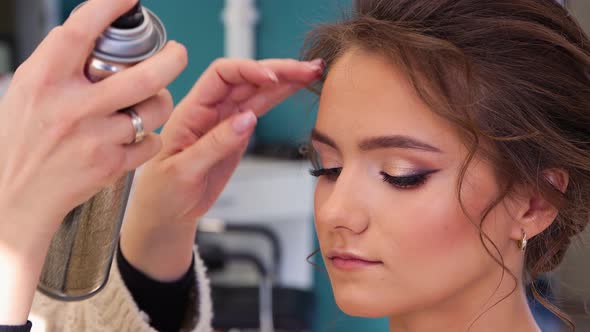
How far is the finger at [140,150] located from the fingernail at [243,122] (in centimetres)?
28

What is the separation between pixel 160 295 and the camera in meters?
1.22

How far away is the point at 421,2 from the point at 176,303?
589mm

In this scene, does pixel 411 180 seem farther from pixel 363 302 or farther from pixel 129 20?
pixel 129 20

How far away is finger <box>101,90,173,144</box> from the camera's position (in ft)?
2.50

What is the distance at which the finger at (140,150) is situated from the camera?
0.80 metres

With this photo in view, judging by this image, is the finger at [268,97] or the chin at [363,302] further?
the finger at [268,97]

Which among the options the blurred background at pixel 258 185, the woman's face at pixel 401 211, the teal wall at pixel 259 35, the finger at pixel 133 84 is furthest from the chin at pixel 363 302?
the teal wall at pixel 259 35

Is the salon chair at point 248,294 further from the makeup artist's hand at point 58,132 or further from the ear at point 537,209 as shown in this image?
the makeup artist's hand at point 58,132

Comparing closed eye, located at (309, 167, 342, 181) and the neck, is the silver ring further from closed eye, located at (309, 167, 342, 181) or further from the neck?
the neck

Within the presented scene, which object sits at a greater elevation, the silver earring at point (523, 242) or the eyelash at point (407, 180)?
the eyelash at point (407, 180)

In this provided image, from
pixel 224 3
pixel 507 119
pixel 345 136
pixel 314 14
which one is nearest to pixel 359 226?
pixel 345 136

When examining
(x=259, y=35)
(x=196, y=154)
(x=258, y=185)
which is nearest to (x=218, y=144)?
(x=196, y=154)

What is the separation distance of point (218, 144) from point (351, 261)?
26cm

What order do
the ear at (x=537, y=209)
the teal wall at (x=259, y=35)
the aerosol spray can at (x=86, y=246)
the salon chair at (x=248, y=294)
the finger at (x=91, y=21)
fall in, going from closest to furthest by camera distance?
1. the finger at (x=91, y=21)
2. the aerosol spray can at (x=86, y=246)
3. the ear at (x=537, y=209)
4. the salon chair at (x=248, y=294)
5. the teal wall at (x=259, y=35)
